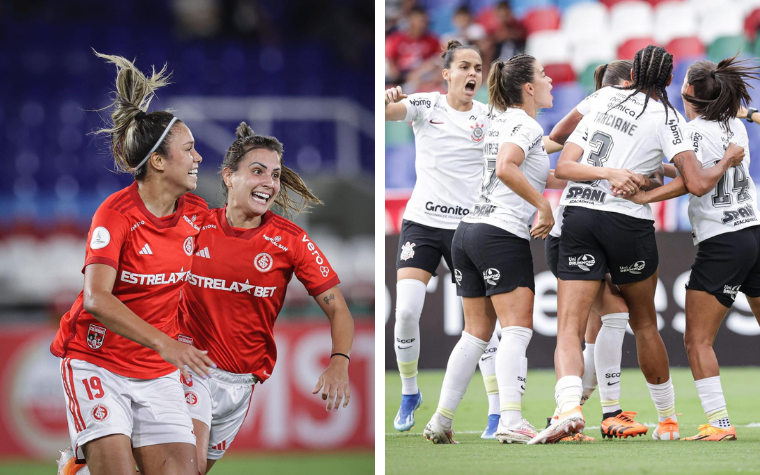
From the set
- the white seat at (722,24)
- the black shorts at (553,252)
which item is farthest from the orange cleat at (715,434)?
the white seat at (722,24)

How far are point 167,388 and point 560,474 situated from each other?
4.44ft

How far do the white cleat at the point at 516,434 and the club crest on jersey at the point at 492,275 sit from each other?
23.3 inches

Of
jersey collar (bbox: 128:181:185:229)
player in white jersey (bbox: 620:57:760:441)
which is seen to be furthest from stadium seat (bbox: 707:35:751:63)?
jersey collar (bbox: 128:181:185:229)

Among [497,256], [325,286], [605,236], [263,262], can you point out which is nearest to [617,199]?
[605,236]

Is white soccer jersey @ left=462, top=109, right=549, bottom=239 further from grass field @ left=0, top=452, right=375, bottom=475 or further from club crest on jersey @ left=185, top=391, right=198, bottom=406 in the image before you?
grass field @ left=0, top=452, right=375, bottom=475

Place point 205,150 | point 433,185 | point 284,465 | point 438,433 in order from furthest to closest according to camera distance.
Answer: point 205,150
point 284,465
point 433,185
point 438,433

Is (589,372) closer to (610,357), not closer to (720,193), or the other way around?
(610,357)

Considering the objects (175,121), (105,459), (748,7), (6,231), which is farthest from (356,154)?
(105,459)

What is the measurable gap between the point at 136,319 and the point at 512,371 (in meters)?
1.61

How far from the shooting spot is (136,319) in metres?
2.59

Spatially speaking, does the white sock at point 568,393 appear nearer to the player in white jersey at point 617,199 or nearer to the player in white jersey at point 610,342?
the player in white jersey at point 617,199

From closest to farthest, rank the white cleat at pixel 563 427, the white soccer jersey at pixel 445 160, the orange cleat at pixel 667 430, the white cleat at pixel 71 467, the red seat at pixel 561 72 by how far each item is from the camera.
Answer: the white cleat at pixel 71 467, the white cleat at pixel 563 427, the orange cleat at pixel 667 430, the white soccer jersey at pixel 445 160, the red seat at pixel 561 72

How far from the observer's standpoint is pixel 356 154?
23.8ft

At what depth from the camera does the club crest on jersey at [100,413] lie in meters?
2.71
